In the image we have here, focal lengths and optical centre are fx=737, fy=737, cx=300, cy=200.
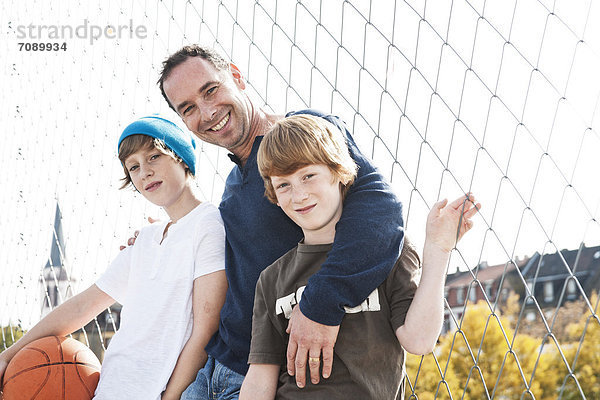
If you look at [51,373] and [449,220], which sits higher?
[449,220]

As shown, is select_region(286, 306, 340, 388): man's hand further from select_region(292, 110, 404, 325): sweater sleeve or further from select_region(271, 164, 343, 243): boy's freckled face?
select_region(271, 164, 343, 243): boy's freckled face

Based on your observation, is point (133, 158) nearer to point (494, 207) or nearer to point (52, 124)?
point (494, 207)

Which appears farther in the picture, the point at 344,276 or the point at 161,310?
the point at 161,310

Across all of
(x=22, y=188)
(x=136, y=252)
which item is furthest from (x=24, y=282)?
(x=136, y=252)

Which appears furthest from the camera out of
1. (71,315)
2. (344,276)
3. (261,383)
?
(71,315)

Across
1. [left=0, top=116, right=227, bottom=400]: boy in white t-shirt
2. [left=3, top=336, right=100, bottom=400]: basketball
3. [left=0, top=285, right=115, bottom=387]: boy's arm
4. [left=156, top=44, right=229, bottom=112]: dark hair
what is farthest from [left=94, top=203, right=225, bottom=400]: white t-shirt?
[left=156, top=44, right=229, bottom=112]: dark hair

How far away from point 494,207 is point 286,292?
23.4 inches

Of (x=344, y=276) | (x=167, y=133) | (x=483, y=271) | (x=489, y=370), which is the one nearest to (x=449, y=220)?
(x=344, y=276)

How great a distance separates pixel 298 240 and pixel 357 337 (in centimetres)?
37

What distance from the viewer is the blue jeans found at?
1.71 metres

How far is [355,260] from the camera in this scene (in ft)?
4.67

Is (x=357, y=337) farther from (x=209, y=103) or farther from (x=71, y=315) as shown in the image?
(x=71, y=315)

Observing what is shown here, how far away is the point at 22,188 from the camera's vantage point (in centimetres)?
395

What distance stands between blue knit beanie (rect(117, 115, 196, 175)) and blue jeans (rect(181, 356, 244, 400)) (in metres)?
0.59
